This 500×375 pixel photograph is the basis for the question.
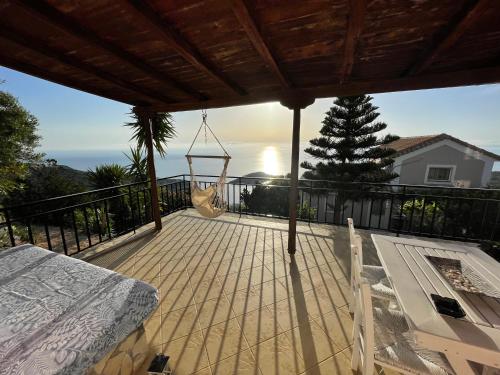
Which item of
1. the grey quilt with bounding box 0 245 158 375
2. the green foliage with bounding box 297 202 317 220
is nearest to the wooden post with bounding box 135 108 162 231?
the grey quilt with bounding box 0 245 158 375

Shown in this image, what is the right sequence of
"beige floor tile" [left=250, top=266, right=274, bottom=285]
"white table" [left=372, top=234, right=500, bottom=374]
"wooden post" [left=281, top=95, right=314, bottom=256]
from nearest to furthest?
"white table" [left=372, top=234, right=500, bottom=374] < "beige floor tile" [left=250, top=266, right=274, bottom=285] < "wooden post" [left=281, top=95, right=314, bottom=256]

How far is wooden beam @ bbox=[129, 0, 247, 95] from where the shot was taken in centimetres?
108

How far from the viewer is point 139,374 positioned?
1.31 m

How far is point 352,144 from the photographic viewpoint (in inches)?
324

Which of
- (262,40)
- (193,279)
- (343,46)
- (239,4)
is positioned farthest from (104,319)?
(343,46)

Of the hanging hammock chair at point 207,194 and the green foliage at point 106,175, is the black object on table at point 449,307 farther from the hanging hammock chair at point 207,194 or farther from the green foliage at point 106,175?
the green foliage at point 106,175

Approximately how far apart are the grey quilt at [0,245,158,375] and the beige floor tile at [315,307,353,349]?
1.29m

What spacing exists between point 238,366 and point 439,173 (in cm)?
1217

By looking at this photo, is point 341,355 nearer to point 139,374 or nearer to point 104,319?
point 139,374

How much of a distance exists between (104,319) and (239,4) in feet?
5.31

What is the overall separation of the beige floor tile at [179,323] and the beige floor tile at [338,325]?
998mm

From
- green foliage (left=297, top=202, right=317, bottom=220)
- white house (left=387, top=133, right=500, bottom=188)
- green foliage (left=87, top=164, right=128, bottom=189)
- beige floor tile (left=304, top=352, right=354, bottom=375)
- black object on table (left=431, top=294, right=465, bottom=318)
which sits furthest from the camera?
white house (left=387, top=133, right=500, bottom=188)

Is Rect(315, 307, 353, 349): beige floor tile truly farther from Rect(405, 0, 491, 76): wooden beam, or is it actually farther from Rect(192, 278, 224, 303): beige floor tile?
Rect(405, 0, 491, 76): wooden beam

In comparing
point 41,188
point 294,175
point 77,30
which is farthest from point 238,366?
point 41,188
